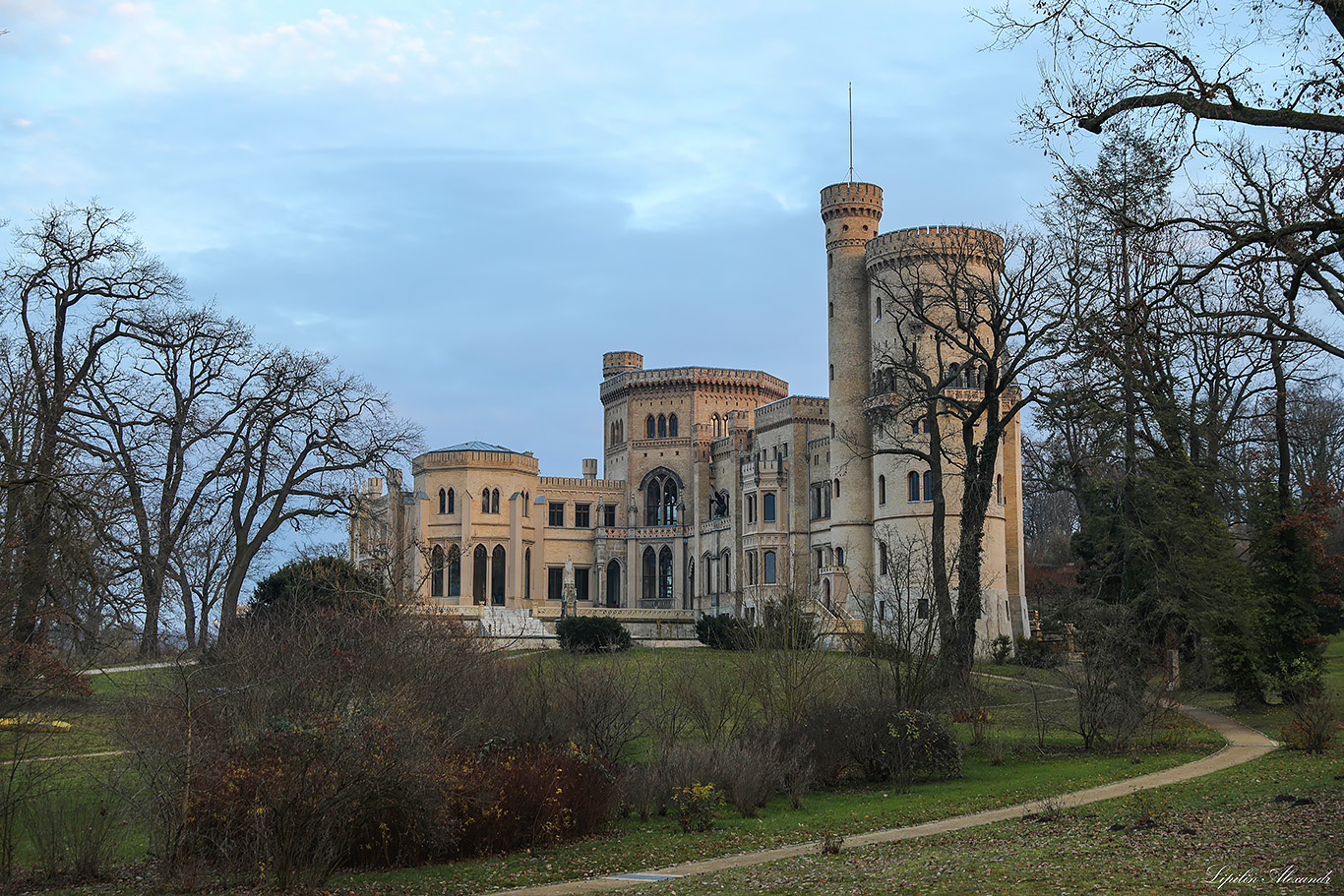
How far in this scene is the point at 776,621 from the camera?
26.9 metres

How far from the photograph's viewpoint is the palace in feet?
165

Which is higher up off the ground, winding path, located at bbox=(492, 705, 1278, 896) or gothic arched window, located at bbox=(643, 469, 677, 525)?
gothic arched window, located at bbox=(643, 469, 677, 525)

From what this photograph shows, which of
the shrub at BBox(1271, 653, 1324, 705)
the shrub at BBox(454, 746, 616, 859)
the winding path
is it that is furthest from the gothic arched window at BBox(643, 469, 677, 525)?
the shrub at BBox(454, 746, 616, 859)

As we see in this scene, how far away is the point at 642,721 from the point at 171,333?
20.8 metres

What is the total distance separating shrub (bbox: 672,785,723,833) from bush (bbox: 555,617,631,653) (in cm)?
2216

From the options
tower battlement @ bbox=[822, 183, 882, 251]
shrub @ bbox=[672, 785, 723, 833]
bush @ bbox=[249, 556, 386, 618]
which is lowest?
shrub @ bbox=[672, 785, 723, 833]

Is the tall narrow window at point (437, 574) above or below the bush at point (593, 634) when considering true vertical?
above

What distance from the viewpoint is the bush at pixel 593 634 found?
1694 inches

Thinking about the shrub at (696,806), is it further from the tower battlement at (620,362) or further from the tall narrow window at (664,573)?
the tower battlement at (620,362)

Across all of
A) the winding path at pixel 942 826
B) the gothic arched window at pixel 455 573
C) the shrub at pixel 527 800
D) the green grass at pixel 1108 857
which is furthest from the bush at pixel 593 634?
the green grass at pixel 1108 857

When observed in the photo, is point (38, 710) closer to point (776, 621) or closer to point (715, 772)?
point (715, 772)

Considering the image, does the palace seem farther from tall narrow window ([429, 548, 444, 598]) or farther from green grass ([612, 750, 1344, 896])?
green grass ([612, 750, 1344, 896])

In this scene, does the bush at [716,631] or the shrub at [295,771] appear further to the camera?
the bush at [716,631]

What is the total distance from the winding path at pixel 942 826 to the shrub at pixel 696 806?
2509mm
